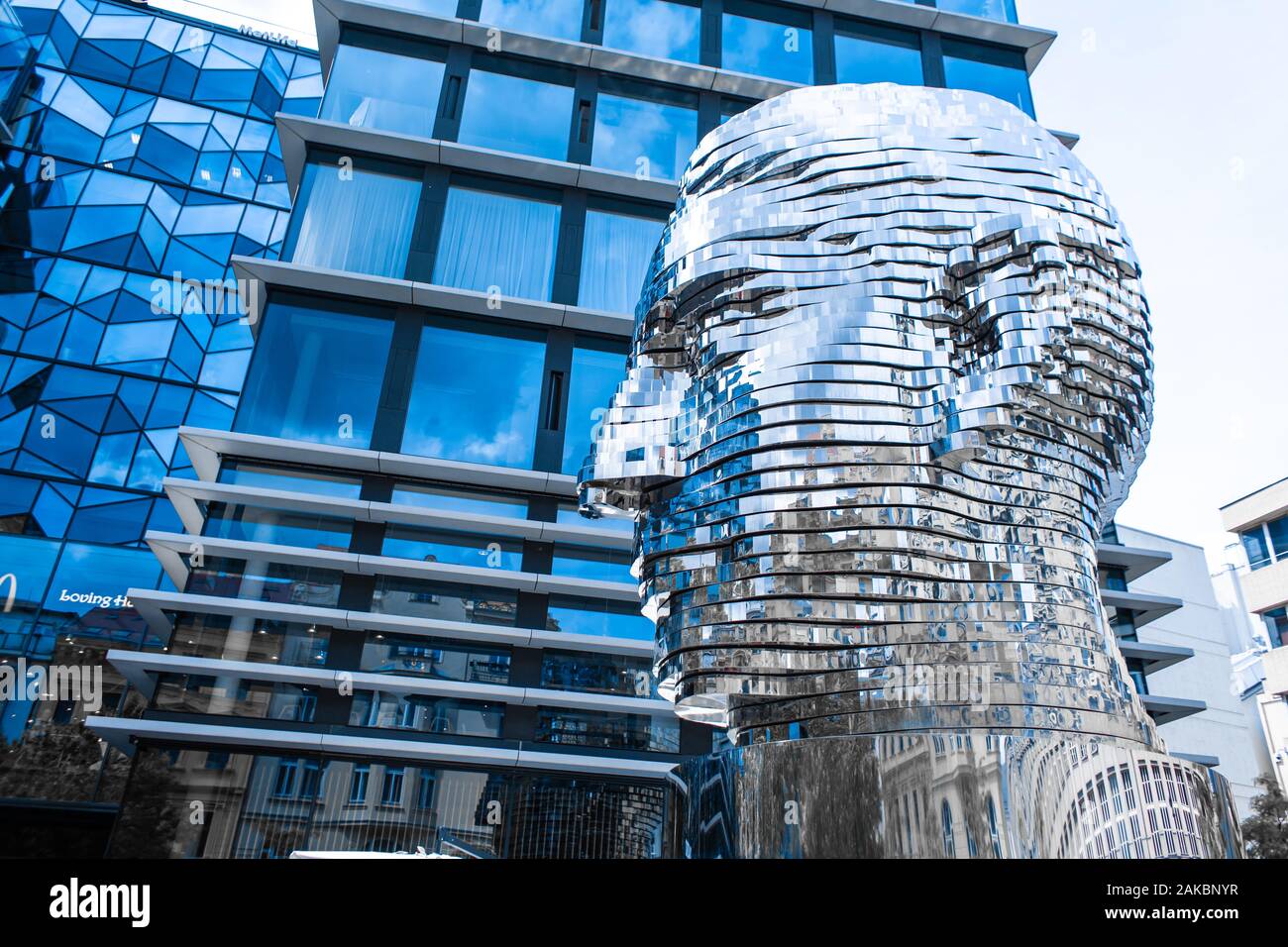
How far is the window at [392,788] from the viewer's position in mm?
12305

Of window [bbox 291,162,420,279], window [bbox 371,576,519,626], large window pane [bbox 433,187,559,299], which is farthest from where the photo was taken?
large window pane [bbox 433,187,559,299]

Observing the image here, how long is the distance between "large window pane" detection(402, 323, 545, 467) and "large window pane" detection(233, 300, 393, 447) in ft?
2.46

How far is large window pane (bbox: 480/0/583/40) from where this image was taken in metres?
17.5


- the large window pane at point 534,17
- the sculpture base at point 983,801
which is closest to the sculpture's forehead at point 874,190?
the sculpture base at point 983,801

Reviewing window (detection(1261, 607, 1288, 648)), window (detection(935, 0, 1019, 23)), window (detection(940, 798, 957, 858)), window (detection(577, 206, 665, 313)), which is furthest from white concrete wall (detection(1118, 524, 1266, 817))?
window (detection(940, 798, 957, 858))

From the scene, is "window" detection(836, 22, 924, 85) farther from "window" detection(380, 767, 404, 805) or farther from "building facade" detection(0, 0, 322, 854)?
"building facade" detection(0, 0, 322, 854)

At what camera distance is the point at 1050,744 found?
2883mm

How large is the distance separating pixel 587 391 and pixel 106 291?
20432 millimetres

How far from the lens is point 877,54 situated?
1848cm

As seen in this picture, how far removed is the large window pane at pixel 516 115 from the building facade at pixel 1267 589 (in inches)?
580

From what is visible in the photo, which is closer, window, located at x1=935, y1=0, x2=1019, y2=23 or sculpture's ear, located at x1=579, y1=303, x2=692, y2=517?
sculpture's ear, located at x1=579, y1=303, x2=692, y2=517

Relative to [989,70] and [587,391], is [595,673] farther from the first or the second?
[989,70]

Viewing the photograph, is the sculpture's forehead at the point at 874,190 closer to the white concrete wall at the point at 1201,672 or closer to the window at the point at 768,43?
the window at the point at 768,43
